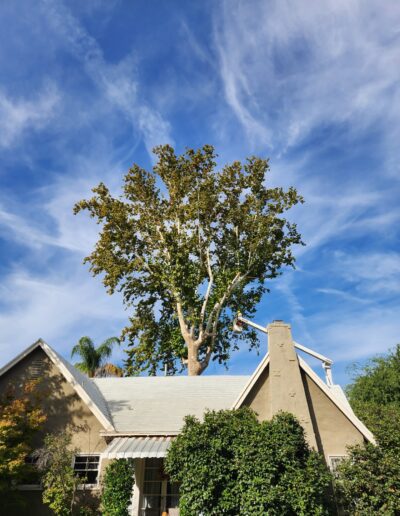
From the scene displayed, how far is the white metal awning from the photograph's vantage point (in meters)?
14.4

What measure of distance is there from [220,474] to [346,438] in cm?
561

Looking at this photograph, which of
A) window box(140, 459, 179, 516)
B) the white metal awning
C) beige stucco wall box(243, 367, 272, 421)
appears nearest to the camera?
the white metal awning

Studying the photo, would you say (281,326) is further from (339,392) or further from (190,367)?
(190,367)

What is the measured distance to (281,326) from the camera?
1695 centimetres

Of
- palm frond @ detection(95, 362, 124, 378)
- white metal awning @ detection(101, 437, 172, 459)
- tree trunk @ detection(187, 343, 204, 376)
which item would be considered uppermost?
palm frond @ detection(95, 362, 124, 378)

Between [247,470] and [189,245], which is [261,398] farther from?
[189,245]

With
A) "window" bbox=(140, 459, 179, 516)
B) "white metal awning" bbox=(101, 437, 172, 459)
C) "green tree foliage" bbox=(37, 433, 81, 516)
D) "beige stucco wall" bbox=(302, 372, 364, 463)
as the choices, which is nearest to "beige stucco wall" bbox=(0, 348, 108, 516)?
"green tree foliage" bbox=(37, 433, 81, 516)

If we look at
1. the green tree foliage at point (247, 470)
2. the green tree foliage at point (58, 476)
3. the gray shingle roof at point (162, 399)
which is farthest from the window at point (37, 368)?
the green tree foliage at point (247, 470)

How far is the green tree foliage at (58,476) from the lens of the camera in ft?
47.8

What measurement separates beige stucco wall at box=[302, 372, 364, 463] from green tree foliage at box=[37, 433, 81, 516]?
927 centimetres

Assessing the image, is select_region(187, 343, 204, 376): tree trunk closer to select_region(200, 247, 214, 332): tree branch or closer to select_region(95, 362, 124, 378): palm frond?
select_region(200, 247, 214, 332): tree branch

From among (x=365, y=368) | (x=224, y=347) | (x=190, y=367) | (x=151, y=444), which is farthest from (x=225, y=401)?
(x=365, y=368)

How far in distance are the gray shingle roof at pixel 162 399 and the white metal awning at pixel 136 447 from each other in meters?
0.42

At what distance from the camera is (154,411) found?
18.6 m
